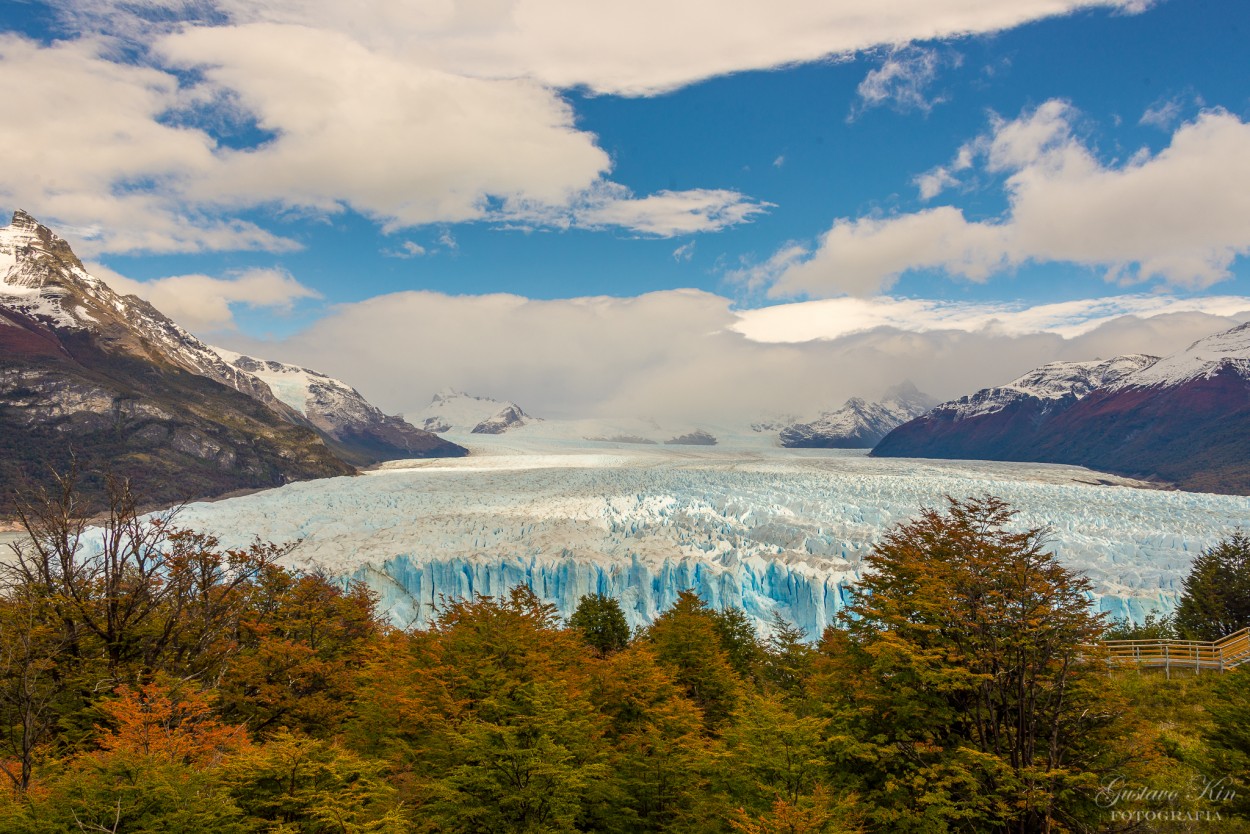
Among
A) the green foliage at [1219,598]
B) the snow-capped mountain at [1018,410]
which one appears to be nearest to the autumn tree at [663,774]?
the green foliage at [1219,598]

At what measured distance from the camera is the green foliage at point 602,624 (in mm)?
32719

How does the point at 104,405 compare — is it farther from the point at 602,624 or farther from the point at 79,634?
the point at 79,634

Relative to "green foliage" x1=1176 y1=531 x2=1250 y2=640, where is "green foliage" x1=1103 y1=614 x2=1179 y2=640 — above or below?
below

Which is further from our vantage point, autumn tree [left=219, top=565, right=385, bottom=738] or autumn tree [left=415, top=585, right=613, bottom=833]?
autumn tree [left=219, top=565, right=385, bottom=738]

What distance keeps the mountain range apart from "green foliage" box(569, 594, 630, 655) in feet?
273

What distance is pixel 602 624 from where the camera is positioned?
33.5 meters

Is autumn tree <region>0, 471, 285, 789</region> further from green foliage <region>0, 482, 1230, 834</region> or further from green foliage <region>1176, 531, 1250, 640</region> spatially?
green foliage <region>1176, 531, 1250, 640</region>

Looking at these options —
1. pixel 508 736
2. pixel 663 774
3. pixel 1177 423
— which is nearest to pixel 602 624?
pixel 663 774

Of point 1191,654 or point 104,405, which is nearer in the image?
point 1191,654

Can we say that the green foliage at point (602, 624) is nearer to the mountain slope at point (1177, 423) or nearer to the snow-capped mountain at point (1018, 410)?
the mountain slope at point (1177, 423)

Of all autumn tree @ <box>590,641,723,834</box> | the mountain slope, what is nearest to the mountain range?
autumn tree @ <box>590,641,723,834</box>

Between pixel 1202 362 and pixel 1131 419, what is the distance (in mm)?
16416

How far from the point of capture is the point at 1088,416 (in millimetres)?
146750

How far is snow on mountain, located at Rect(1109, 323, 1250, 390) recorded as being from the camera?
12494 centimetres
